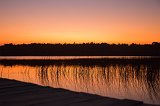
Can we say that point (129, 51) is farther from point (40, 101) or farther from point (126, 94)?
point (40, 101)

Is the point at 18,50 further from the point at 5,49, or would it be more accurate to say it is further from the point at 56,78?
the point at 56,78

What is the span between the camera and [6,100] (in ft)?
12.4

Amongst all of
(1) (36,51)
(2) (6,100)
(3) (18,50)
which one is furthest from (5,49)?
(2) (6,100)

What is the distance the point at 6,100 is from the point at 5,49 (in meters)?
83.0

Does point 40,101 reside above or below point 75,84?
above

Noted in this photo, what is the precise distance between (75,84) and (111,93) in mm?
2511

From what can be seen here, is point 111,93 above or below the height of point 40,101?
below

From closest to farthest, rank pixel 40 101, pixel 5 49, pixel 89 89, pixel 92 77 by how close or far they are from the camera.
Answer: pixel 40 101
pixel 89 89
pixel 92 77
pixel 5 49

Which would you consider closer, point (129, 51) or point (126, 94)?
point (126, 94)

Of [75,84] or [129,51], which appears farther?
[129,51]

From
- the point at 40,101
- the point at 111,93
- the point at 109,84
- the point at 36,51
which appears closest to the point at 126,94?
the point at 111,93

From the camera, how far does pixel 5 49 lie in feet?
271

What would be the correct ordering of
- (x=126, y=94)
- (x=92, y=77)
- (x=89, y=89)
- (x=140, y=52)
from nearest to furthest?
1. (x=126, y=94)
2. (x=89, y=89)
3. (x=92, y=77)
4. (x=140, y=52)

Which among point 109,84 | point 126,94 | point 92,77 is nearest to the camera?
point 126,94
